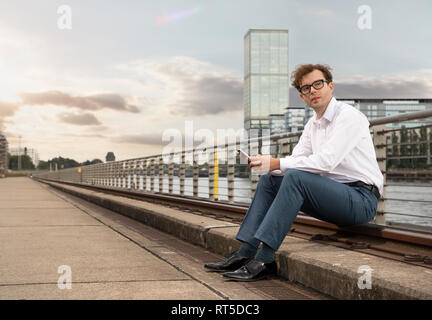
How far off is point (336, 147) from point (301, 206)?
54 centimetres

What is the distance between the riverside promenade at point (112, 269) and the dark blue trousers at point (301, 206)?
16.5 inches

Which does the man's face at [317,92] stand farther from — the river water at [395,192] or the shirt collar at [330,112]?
the river water at [395,192]

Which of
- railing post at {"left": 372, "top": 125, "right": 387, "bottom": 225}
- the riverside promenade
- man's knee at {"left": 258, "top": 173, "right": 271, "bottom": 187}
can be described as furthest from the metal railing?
the riverside promenade

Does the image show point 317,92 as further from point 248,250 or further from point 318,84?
point 248,250

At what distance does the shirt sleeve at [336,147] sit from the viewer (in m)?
4.15

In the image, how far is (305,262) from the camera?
13.3ft

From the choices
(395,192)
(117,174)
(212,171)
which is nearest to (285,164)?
(395,192)

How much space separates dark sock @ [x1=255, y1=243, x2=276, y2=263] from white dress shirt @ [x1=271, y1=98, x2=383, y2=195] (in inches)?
26.1

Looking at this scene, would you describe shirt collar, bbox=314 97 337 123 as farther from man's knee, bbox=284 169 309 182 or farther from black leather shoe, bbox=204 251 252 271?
black leather shoe, bbox=204 251 252 271

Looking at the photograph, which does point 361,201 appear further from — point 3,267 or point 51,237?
point 51,237

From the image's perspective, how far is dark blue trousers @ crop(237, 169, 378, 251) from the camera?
4012mm

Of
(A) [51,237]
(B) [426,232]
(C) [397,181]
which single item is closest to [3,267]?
(A) [51,237]

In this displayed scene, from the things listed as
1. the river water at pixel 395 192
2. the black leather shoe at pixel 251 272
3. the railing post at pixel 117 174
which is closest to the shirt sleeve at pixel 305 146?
the river water at pixel 395 192
